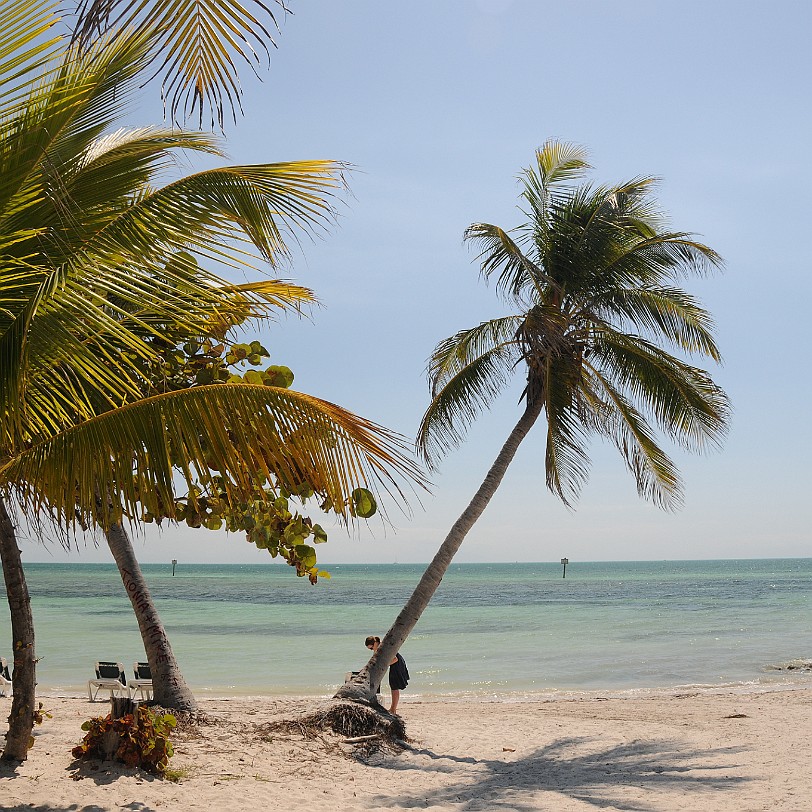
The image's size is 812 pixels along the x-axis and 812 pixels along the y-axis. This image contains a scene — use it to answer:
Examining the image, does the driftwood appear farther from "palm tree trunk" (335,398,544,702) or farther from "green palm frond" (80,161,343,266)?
"green palm frond" (80,161,343,266)

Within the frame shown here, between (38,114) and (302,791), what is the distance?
6399 millimetres

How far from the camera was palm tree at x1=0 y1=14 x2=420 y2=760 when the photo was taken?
151 inches

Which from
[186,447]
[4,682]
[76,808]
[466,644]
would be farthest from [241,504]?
[466,644]

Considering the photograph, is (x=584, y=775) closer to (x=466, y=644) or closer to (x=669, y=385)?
(x=669, y=385)

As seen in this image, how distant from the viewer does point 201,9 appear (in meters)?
3.57

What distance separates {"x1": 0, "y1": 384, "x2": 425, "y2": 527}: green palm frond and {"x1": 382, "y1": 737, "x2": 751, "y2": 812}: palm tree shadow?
4645 millimetres

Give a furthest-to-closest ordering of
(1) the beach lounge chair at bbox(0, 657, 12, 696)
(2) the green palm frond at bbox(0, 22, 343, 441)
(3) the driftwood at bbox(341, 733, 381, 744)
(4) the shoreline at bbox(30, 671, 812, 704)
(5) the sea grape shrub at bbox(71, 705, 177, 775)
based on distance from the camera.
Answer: (4) the shoreline at bbox(30, 671, 812, 704)
(1) the beach lounge chair at bbox(0, 657, 12, 696)
(3) the driftwood at bbox(341, 733, 381, 744)
(5) the sea grape shrub at bbox(71, 705, 177, 775)
(2) the green palm frond at bbox(0, 22, 343, 441)

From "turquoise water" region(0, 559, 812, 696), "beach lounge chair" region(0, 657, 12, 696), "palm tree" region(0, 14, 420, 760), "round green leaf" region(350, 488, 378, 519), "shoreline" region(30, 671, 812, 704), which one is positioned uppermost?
"palm tree" region(0, 14, 420, 760)

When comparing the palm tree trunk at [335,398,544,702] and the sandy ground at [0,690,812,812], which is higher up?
the palm tree trunk at [335,398,544,702]

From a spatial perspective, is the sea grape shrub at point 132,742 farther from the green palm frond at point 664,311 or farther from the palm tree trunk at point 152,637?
the green palm frond at point 664,311

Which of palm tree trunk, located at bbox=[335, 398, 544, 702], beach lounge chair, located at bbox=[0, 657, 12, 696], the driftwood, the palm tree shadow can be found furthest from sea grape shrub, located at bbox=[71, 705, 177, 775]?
beach lounge chair, located at bbox=[0, 657, 12, 696]

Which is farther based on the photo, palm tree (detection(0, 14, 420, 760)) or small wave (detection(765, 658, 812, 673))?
small wave (detection(765, 658, 812, 673))

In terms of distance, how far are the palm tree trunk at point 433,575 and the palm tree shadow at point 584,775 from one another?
1095 mm

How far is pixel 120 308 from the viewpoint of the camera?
14.0ft
